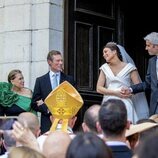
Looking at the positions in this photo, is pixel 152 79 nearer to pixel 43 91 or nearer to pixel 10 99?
pixel 43 91

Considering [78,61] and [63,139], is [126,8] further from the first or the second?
[63,139]

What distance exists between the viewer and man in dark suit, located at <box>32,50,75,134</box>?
8.66 meters

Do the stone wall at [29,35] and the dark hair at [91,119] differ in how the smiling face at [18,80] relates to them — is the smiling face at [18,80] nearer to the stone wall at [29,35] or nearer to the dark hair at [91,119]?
the stone wall at [29,35]

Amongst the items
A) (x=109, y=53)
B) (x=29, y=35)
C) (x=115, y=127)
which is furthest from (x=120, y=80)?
(x=115, y=127)

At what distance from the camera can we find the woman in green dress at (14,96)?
8.74 meters

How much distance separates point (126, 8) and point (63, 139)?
710 cm

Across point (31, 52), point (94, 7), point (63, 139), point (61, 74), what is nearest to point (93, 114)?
point (63, 139)

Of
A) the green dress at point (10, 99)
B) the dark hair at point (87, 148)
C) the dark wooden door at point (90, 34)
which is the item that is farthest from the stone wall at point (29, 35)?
the dark hair at point (87, 148)

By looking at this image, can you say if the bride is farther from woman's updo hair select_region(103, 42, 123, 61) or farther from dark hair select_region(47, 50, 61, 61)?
dark hair select_region(47, 50, 61, 61)

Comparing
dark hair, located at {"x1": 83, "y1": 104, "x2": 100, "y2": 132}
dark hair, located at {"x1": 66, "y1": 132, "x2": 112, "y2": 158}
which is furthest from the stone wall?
dark hair, located at {"x1": 66, "y1": 132, "x2": 112, "y2": 158}

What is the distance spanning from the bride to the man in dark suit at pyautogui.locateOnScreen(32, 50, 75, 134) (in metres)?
0.49

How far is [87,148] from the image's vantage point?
3.06 metres

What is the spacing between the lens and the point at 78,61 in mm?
9844

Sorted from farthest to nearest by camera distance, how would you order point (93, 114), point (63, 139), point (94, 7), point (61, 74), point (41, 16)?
point (94, 7), point (41, 16), point (61, 74), point (93, 114), point (63, 139)
